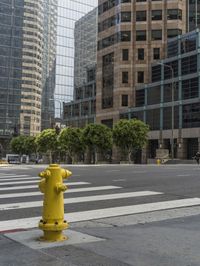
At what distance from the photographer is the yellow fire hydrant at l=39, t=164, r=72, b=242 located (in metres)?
6.66

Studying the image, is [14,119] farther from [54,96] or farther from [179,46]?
[179,46]

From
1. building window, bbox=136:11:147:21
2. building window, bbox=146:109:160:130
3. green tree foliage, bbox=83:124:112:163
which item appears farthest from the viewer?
building window, bbox=136:11:147:21

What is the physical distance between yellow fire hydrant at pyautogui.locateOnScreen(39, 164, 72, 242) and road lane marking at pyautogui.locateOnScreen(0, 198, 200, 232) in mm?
1635

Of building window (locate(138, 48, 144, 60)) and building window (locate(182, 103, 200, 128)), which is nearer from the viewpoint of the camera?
building window (locate(182, 103, 200, 128))

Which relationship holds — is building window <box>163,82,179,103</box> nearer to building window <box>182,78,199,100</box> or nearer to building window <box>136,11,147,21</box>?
building window <box>182,78,199,100</box>

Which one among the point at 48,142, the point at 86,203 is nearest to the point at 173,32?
the point at 48,142

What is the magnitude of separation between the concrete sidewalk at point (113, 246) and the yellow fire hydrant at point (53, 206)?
202 mm

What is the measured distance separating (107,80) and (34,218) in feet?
270

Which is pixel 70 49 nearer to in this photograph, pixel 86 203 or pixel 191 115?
pixel 191 115

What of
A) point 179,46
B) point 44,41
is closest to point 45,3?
point 44,41

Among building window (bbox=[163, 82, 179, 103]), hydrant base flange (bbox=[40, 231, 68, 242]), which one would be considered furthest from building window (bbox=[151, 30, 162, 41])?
hydrant base flange (bbox=[40, 231, 68, 242])

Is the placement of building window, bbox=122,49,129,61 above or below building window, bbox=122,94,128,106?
above

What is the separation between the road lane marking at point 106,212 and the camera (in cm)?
858

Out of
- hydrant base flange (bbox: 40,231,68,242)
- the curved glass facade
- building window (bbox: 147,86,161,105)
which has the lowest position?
hydrant base flange (bbox: 40,231,68,242)
